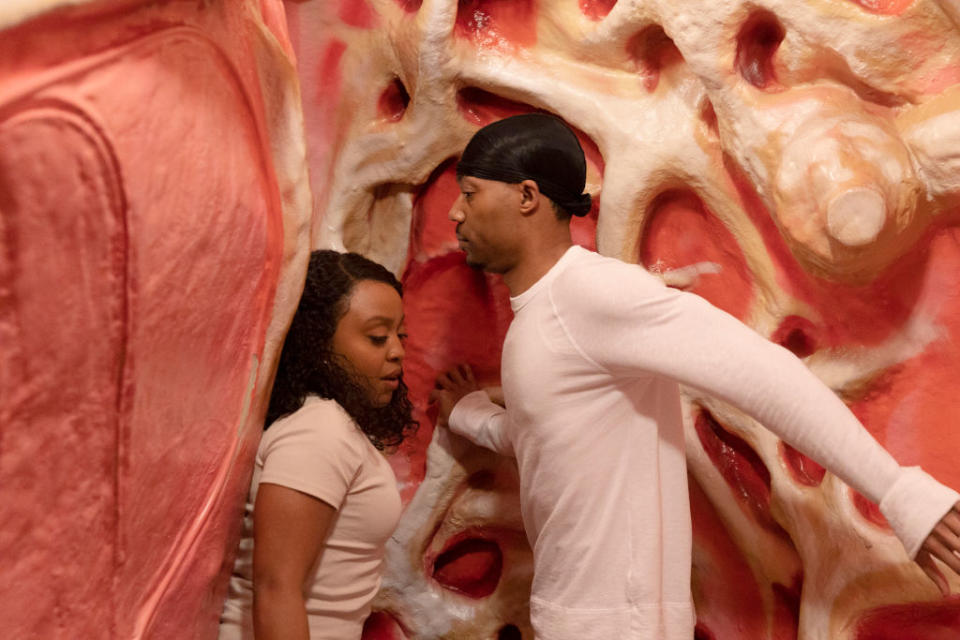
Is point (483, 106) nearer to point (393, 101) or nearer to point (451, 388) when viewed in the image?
point (393, 101)

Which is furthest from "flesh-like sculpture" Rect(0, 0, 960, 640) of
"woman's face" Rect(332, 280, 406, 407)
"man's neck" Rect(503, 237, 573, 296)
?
"man's neck" Rect(503, 237, 573, 296)

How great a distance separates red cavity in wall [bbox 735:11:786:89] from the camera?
1.42m

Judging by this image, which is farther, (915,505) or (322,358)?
(322,358)

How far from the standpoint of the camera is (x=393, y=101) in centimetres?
175

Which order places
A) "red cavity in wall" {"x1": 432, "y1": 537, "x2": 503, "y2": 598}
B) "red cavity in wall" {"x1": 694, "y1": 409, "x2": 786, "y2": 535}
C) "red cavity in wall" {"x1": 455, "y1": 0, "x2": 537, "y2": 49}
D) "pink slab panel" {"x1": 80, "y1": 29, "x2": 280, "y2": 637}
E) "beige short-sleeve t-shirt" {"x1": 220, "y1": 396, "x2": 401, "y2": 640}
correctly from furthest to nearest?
"red cavity in wall" {"x1": 432, "y1": 537, "x2": 503, "y2": 598}
"red cavity in wall" {"x1": 455, "y1": 0, "x2": 537, "y2": 49}
"red cavity in wall" {"x1": 694, "y1": 409, "x2": 786, "y2": 535}
"beige short-sleeve t-shirt" {"x1": 220, "y1": 396, "x2": 401, "y2": 640}
"pink slab panel" {"x1": 80, "y1": 29, "x2": 280, "y2": 637}

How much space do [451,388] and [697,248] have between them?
1.62 ft

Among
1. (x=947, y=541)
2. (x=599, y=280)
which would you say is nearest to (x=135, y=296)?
(x=599, y=280)

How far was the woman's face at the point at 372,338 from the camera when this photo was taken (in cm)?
131

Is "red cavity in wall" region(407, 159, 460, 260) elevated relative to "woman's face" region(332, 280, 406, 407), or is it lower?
elevated

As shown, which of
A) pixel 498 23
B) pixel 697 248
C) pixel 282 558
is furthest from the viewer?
pixel 498 23

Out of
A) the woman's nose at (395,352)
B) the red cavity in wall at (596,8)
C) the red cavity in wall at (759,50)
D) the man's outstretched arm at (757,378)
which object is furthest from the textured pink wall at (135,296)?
the red cavity in wall at (759,50)

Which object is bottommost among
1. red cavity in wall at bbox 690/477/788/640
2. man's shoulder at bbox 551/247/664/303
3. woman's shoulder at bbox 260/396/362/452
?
red cavity in wall at bbox 690/477/788/640

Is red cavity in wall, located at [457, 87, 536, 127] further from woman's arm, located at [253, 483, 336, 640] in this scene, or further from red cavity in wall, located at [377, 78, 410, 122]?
woman's arm, located at [253, 483, 336, 640]

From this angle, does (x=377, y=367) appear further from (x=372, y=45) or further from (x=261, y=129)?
(x=372, y=45)
